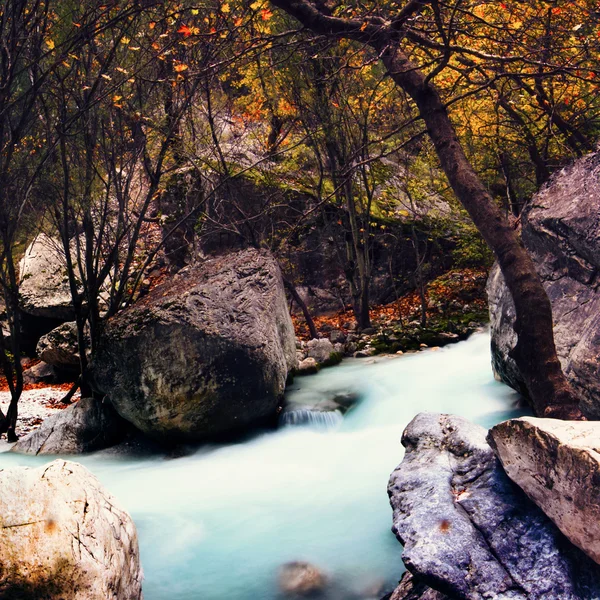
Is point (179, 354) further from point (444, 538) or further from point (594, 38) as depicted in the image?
point (594, 38)

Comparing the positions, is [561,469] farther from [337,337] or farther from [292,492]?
[337,337]

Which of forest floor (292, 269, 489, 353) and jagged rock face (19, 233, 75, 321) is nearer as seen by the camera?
forest floor (292, 269, 489, 353)

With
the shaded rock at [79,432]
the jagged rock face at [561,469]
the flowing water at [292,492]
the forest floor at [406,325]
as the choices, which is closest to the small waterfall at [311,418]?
the flowing water at [292,492]

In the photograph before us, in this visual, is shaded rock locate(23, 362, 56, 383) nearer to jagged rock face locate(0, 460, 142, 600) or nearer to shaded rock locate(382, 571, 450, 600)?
jagged rock face locate(0, 460, 142, 600)

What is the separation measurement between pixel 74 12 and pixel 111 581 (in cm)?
646

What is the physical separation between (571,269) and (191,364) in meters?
4.41

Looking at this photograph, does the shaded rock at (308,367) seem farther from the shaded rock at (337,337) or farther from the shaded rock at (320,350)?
the shaded rock at (337,337)

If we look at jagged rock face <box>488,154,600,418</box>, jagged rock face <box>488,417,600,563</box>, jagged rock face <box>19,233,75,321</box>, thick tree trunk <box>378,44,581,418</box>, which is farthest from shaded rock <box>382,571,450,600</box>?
jagged rock face <box>19,233,75,321</box>

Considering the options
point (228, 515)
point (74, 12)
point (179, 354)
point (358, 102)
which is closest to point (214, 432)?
point (179, 354)

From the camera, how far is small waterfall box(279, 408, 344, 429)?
25.8 ft

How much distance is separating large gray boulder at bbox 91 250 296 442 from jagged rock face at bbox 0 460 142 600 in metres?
3.19

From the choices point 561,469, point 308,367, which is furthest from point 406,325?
point 561,469

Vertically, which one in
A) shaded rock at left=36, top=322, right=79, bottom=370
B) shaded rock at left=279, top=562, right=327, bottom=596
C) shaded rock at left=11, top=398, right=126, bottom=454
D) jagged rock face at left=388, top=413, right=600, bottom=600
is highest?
shaded rock at left=36, top=322, right=79, bottom=370

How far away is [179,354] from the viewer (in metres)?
7.07
